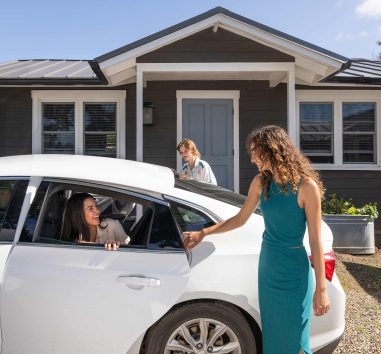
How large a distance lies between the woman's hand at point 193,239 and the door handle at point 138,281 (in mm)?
288

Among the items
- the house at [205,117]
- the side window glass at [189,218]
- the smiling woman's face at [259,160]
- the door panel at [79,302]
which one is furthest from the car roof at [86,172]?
the house at [205,117]

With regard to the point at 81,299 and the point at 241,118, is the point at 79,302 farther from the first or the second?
the point at 241,118

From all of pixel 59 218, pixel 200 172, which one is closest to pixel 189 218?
pixel 59 218

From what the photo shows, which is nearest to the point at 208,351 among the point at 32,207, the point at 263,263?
the point at 263,263

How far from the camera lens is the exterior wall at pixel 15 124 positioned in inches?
360

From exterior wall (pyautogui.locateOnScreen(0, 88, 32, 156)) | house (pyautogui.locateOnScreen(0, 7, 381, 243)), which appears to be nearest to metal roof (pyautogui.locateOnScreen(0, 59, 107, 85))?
house (pyautogui.locateOnScreen(0, 7, 381, 243))

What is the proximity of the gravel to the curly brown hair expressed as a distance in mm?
2128

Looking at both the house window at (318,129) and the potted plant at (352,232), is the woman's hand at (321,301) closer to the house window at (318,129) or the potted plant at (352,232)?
the potted plant at (352,232)

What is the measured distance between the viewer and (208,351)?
2762 mm

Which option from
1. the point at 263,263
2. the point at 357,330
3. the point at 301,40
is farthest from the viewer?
the point at 301,40

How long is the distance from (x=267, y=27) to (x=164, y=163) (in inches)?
134

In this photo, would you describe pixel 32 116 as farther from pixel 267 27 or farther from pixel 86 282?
pixel 86 282

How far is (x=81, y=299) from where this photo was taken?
104 inches

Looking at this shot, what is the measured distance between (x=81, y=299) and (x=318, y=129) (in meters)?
7.55
